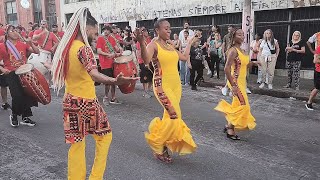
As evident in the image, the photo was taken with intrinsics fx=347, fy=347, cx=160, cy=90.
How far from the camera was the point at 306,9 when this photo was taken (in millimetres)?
11680

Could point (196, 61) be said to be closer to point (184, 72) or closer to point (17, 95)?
point (184, 72)

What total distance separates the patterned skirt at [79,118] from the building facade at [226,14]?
402 inches

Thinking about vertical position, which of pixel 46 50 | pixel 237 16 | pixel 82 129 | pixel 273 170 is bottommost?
pixel 273 170

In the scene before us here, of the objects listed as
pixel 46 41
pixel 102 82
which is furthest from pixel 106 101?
pixel 102 82

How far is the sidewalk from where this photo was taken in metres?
9.23

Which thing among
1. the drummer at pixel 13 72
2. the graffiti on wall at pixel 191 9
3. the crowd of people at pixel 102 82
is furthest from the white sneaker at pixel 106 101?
the graffiti on wall at pixel 191 9

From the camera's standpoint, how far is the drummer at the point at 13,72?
6371mm

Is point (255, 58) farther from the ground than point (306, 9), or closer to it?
closer to it

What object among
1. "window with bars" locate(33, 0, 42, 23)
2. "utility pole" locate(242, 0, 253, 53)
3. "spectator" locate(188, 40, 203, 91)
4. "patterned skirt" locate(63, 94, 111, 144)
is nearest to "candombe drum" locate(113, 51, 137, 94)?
"patterned skirt" locate(63, 94, 111, 144)

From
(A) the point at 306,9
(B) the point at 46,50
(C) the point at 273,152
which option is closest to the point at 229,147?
(C) the point at 273,152

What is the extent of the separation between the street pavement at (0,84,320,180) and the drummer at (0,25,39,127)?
31 cm

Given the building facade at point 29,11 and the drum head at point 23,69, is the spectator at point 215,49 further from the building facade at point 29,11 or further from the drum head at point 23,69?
the building facade at point 29,11

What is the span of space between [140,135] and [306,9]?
8576 mm

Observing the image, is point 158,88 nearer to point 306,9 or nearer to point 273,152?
point 273,152
